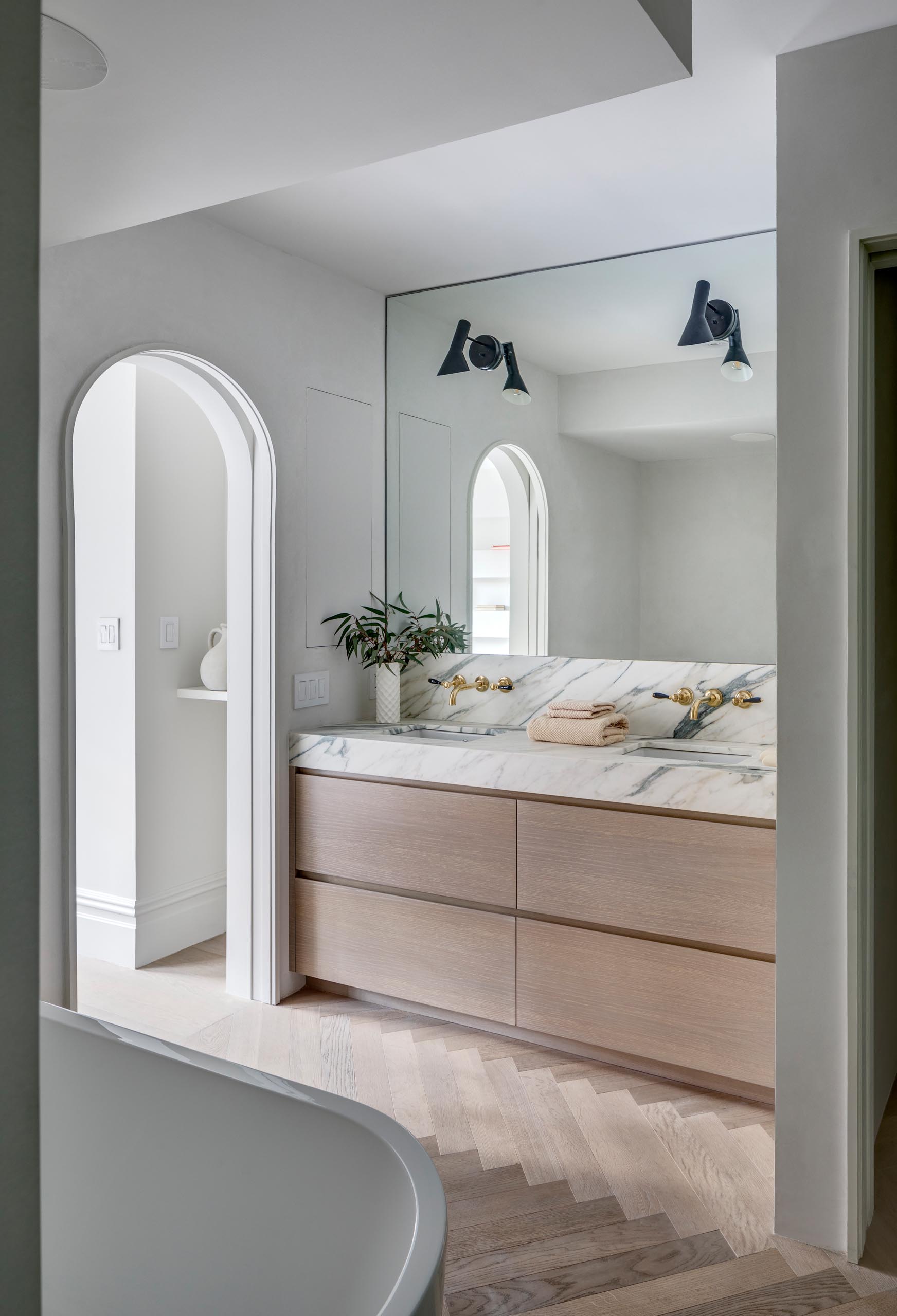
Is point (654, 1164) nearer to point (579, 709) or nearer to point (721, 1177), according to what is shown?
point (721, 1177)

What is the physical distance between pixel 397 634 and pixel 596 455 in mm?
976

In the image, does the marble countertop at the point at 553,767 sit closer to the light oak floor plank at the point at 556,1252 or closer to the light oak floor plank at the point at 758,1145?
the light oak floor plank at the point at 758,1145

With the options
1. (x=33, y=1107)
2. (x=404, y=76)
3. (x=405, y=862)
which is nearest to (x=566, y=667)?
(x=405, y=862)

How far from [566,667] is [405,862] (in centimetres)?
90

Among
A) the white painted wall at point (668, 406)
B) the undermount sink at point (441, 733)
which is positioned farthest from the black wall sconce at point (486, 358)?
the undermount sink at point (441, 733)

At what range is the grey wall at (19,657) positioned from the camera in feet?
1.29

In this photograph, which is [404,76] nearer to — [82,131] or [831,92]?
[82,131]

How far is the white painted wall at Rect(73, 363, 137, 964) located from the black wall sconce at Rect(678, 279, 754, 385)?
6.35 ft

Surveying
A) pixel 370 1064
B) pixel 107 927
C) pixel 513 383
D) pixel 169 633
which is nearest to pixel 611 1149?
pixel 370 1064

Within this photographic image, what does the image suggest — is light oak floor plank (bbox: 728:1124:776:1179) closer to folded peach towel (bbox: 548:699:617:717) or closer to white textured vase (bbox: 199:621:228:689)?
folded peach towel (bbox: 548:699:617:717)

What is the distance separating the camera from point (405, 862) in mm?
2844

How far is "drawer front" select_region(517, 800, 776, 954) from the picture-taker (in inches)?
91.3

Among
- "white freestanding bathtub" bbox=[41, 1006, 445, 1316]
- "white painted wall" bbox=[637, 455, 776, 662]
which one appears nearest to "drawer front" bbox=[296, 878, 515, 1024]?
"white painted wall" bbox=[637, 455, 776, 662]

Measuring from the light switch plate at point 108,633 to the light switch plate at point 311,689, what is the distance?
0.74m
